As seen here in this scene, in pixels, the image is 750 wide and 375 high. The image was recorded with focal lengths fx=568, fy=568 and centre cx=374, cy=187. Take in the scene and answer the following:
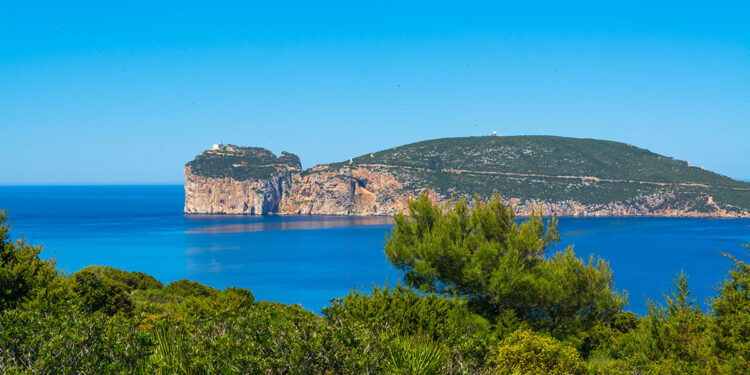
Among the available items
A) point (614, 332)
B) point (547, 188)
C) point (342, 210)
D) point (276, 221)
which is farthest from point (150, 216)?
point (614, 332)

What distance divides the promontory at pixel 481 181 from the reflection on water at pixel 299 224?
6329 mm

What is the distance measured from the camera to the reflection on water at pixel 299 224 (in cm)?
10069

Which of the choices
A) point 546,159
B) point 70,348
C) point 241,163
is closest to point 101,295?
point 70,348

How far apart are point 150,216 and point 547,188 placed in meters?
87.4

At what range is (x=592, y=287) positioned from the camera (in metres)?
17.2

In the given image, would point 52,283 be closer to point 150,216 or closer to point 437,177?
point 437,177

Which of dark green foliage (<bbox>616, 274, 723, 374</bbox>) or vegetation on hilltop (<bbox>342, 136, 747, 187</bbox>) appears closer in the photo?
dark green foliage (<bbox>616, 274, 723, 374</bbox>)

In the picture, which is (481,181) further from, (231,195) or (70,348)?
(70,348)

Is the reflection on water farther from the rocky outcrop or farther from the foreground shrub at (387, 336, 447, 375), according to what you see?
the foreground shrub at (387, 336, 447, 375)

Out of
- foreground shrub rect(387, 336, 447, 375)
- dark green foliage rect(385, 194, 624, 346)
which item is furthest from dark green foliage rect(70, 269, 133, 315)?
foreground shrub rect(387, 336, 447, 375)

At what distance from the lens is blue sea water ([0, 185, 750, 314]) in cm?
5425

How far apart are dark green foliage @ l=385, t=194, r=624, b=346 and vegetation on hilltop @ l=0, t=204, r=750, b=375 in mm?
43

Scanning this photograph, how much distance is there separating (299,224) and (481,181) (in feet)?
128

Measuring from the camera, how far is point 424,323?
35.0 feet
